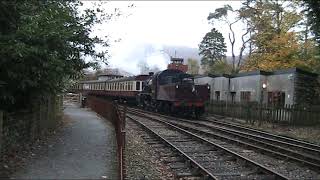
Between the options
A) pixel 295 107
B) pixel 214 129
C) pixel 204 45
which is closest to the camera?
pixel 214 129

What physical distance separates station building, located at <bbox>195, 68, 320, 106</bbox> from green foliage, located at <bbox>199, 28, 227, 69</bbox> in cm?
4592

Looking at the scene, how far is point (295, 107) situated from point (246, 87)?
10.4m

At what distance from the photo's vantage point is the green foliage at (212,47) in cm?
8744

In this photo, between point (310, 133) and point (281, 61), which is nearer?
point (310, 133)

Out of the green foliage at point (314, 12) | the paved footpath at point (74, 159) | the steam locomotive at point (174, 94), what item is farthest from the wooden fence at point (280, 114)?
the paved footpath at point (74, 159)

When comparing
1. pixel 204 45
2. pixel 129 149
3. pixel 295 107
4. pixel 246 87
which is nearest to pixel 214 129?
pixel 295 107

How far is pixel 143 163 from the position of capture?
12.1 metres

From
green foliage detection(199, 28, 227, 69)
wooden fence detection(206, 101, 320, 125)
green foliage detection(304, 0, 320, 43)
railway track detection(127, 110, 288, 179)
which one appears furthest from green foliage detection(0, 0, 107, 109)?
green foliage detection(199, 28, 227, 69)

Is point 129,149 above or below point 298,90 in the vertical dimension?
below

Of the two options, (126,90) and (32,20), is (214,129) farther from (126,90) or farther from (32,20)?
(126,90)

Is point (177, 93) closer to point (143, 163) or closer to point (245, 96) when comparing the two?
point (245, 96)

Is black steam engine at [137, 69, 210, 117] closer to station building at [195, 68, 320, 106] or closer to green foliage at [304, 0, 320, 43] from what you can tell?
station building at [195, 68, 320, 106]

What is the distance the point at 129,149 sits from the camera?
14.3m

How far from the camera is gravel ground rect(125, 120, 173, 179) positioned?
1066cm
